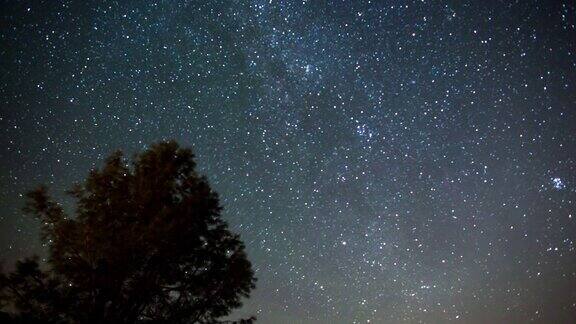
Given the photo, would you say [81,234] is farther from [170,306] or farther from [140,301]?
[170,306]

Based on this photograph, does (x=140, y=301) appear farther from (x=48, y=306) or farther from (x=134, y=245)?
(x=48, y=306)

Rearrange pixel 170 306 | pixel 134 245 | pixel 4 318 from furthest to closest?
pixel 170 306 → pixel 134 245 → pixel 4 318

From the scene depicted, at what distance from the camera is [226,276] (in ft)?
31.1

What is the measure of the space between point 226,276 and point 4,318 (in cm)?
450

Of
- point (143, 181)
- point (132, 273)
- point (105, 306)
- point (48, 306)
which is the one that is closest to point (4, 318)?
point (48, 306)

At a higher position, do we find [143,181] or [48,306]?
[143,181]

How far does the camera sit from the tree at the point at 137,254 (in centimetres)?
832

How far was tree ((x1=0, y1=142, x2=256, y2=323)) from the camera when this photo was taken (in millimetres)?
8320

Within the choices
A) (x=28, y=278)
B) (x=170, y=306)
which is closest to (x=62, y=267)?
(x=28, y=278)

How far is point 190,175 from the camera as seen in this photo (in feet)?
33.1

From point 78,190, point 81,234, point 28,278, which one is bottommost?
point 28,278

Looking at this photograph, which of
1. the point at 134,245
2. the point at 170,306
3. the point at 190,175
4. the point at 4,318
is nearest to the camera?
the point at 4,318

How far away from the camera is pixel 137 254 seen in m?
8.52

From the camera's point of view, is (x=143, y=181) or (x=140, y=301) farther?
(x=143, y=181)
